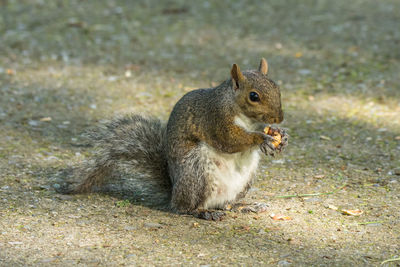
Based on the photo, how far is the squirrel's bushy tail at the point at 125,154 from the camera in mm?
2826

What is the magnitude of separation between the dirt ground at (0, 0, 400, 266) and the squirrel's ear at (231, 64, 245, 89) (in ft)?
2.12

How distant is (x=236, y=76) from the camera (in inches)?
101

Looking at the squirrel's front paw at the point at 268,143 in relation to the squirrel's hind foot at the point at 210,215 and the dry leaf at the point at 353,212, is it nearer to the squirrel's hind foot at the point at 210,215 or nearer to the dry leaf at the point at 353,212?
the squirrel's hind foot at the point at 210,215

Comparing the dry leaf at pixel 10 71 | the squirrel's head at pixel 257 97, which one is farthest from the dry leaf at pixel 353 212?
the dry leaf at pixel 10 71

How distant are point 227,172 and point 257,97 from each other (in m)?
0.38

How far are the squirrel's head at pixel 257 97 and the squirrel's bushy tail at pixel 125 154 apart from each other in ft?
1.76

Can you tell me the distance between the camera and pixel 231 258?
2229 mm

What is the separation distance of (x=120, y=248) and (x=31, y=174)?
103cm

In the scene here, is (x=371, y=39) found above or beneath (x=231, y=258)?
above

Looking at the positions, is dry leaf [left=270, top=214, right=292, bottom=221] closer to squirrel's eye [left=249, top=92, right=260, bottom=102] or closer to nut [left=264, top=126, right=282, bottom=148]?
nut [left=264, top=126, right=282, bottom=148]

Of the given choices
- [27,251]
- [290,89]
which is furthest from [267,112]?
[290,89]

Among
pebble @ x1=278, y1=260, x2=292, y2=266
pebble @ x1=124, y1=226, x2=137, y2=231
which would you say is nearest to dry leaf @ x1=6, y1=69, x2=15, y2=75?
pebble @ x1=124, y1=226, x2=137, y2=231

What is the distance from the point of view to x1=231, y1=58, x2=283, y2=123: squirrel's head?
2.49 m

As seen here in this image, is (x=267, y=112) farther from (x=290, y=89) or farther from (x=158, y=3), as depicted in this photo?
(x=158, y=3)
